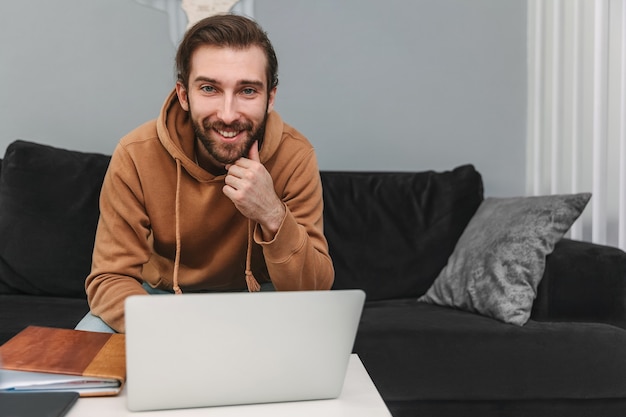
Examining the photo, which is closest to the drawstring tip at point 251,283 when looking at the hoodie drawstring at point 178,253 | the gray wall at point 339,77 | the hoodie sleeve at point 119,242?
the hoodie drawstring at point 178,253

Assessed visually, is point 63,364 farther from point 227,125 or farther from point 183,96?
point 183,96

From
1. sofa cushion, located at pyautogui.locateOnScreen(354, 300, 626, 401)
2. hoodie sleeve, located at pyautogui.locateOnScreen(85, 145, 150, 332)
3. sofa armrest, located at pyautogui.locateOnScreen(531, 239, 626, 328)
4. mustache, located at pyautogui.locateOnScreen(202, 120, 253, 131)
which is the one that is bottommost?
sofa cushion, located at pyautogui.locateOnScreen(354, 300, 626, 401)

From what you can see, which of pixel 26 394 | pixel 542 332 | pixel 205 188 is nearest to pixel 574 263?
pixel 542 332

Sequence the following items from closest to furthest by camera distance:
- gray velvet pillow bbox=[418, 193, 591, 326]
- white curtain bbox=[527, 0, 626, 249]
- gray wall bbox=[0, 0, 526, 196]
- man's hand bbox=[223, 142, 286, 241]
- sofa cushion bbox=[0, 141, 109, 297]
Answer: man's hand bbox=[223, 142, 286, 241], gray velvet pillow bbox=[418, 193, 591, 326], sofa cushion bbox=[0, 141, 109, 297], white curtain bbox=[527, 0, 626, 249], gray wall bbox=[0, 0, 526, 196]

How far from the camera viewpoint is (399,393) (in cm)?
190

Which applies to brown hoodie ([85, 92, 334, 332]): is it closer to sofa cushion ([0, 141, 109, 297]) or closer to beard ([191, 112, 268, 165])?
beard ([191, 112, 268, 165])

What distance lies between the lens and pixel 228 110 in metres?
1.63

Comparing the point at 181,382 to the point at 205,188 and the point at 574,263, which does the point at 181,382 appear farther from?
the point at 574,263

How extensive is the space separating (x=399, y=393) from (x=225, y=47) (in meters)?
0.97

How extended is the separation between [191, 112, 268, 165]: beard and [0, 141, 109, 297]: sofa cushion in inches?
34.4

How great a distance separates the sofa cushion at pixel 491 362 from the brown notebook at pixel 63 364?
37.4 inches

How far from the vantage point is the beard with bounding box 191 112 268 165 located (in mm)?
1655

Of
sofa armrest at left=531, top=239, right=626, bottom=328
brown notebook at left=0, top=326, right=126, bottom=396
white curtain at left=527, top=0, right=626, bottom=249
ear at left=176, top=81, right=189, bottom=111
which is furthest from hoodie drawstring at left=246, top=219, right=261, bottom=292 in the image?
white curtain at left=527, top=0, right=626, bottom=249

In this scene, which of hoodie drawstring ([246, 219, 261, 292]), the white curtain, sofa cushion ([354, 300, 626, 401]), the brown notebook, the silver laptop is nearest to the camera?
the silver laptop
